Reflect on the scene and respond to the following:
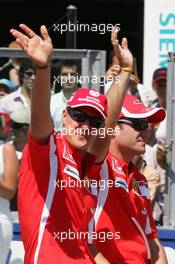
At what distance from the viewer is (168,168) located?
20.3ft

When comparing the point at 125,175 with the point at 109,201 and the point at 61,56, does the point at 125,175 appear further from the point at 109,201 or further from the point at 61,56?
the point at 61,56

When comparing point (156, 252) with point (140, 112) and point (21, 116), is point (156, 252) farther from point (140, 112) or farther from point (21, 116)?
point (21, 116)

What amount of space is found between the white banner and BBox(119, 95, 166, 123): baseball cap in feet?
11.3

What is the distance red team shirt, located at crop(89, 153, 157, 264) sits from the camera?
4.29 metres

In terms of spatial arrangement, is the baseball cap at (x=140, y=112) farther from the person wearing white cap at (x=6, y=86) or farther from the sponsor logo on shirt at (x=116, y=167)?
the person wearing white cap at (x=6, y=86)

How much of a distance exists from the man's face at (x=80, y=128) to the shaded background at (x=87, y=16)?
22.2ft

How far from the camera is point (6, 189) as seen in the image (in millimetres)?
5504

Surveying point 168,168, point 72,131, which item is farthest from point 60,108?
point 72,131

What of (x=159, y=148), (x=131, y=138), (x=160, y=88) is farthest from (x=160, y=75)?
(x=131, y=138)

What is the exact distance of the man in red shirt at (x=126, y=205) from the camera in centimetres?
429

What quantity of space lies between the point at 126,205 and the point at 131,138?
0.46 meters

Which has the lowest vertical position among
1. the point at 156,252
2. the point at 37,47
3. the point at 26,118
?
the point at 156,252

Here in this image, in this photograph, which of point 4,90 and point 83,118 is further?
point 4,90

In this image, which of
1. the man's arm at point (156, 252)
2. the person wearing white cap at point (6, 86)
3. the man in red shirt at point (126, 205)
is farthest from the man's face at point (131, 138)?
the person wearing white cap at point (6, 86)
